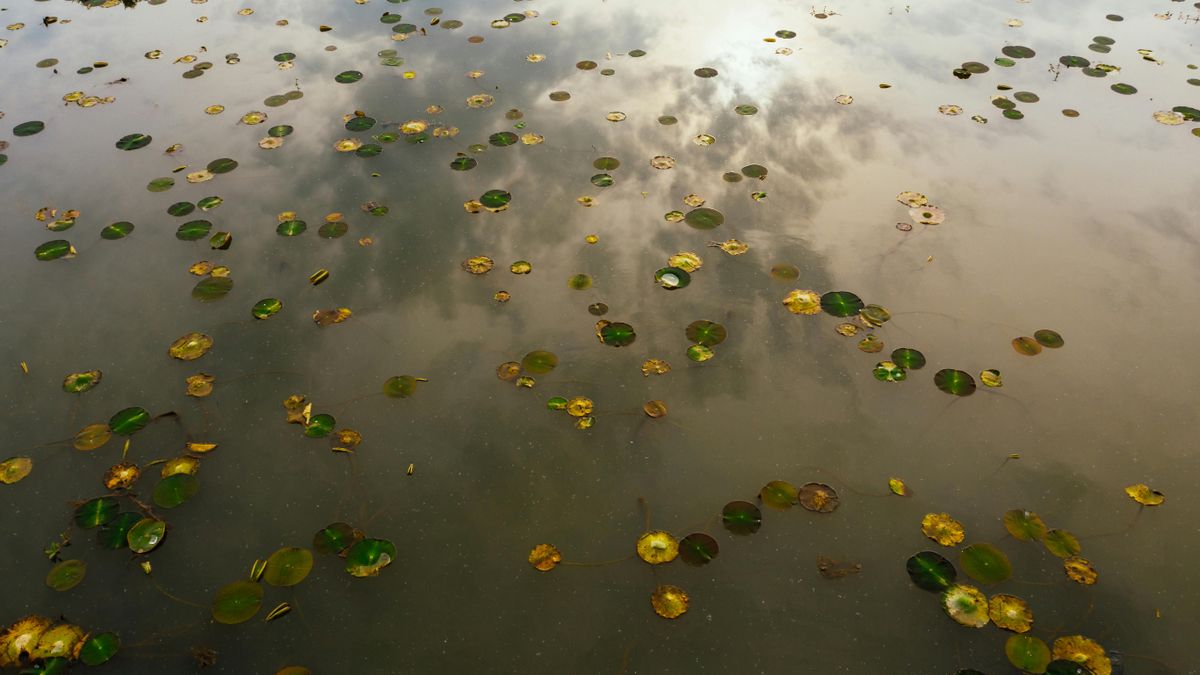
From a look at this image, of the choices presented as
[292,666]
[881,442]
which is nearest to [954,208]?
[881,442]

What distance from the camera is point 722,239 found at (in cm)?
337

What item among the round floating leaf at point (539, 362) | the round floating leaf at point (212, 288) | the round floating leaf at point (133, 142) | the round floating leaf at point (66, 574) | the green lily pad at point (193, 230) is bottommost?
the round floating leaf at point (66, 574)

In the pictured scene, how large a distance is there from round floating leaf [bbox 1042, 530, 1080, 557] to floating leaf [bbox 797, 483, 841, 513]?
672mm

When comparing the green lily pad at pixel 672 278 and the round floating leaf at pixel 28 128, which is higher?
the round floating leaf at pixel 28 128

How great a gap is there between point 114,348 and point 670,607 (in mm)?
2603

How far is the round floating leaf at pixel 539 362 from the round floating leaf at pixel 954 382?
1572mm

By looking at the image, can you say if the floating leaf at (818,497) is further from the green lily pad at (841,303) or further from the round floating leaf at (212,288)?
the round floating leaf at (212,288)

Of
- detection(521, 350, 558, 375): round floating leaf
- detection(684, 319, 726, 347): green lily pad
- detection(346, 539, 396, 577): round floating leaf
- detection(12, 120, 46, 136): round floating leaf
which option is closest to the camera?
detection(346, 539, 396, 577): round floating leaf

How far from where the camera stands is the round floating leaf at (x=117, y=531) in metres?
2.21

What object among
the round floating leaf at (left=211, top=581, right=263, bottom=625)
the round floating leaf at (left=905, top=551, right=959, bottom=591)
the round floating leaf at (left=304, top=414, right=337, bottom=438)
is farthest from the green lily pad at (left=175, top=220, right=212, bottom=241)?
the round floating leaf at (left=905, top=551, right=959, bottom=591)

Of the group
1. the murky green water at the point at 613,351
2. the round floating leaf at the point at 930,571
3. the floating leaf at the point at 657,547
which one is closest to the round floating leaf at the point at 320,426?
the murky green water at the point at 613,351

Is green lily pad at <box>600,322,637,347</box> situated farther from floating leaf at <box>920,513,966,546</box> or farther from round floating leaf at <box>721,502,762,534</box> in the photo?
floating leaf at <box>920,513,966,546</box>

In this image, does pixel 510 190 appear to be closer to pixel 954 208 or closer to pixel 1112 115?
pixel 954 208

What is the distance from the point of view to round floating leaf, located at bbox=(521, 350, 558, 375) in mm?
2738
